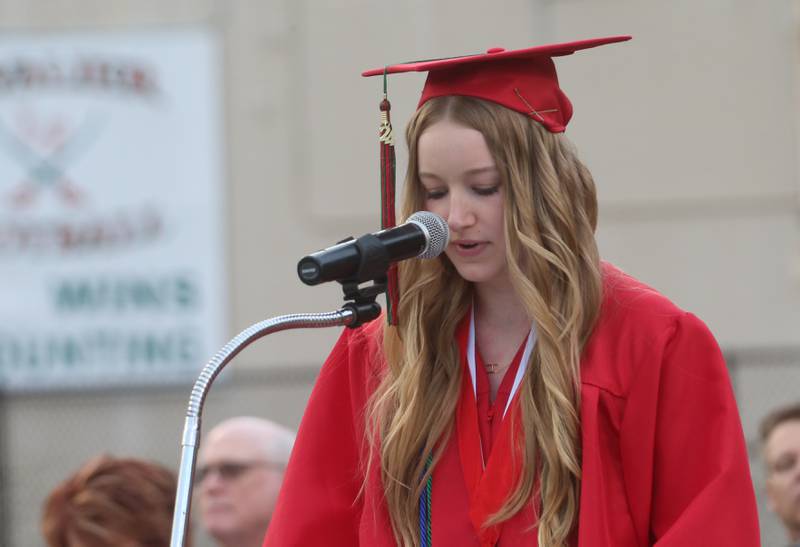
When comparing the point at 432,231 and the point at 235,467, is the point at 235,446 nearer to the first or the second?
the point at 235,467

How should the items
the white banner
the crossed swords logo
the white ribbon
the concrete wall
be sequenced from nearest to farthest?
the white ribbon, the concrete wall, the white banner, the crossed swords logo

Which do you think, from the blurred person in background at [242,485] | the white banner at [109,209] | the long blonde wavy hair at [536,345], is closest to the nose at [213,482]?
the blurred person in background at [242,485]

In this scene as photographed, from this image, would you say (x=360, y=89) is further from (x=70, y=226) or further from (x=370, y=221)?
(x=70, y=226)

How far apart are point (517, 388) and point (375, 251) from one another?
Answer: 1.73 ft

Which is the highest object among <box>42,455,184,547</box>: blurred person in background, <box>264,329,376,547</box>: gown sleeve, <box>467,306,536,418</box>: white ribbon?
<box>467,306,536,418</box>: white ribbon

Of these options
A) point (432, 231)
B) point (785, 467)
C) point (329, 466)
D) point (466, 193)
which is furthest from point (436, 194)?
point (785, 467)

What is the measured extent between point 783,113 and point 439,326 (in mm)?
6505

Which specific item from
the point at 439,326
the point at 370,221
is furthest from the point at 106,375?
the point at 439,326

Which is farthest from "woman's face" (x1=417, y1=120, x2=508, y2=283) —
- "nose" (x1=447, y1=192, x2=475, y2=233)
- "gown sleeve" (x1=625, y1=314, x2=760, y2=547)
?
"gown sleeve" (x1=625, y1=314, x2=760, y2=547)

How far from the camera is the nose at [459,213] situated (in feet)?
8.43

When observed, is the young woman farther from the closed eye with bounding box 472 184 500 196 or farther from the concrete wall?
the concrete wall

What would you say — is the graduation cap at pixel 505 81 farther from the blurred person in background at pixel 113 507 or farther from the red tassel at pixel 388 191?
the blurred person in background at pixel 113 507

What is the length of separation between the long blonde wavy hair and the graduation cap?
0.07 ft

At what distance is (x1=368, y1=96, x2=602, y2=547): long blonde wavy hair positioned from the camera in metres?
2.56
